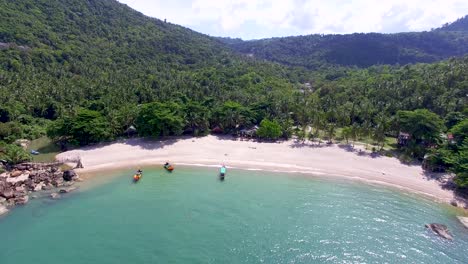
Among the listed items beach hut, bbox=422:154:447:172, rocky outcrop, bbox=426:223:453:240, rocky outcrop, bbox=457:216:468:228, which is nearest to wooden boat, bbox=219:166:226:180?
rocky outcrop, bbox=426:223:453:240

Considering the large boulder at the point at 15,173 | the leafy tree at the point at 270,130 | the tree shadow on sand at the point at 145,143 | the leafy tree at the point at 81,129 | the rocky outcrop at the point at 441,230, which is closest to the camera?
the rocky outcrop at the point at 441,230

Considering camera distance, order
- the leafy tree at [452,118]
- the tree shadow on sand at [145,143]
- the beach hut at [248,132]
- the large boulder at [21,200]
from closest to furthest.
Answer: the large boulder at [21,200] → the tree shadow on sand at [145,143] → the leafy tree at [452,118] → the beach hut at [248,132]

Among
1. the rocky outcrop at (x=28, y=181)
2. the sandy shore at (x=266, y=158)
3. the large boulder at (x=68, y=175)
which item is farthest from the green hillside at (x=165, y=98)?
the large boulder at (x=68, y=175)

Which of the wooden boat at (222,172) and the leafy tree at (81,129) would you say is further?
the leafy tree at (81,129)

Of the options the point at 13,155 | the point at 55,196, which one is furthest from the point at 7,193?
the point at 13,155

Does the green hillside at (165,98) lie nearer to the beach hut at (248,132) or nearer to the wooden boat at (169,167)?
the beach hut at (248,132)

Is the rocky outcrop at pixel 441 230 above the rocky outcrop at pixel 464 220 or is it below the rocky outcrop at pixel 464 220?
below

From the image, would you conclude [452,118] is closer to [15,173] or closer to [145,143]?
[145,143]

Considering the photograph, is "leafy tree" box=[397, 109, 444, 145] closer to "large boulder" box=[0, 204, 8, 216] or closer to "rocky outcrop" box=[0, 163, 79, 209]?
"rocky outcrop" box=[0, 163, 79, 209]
